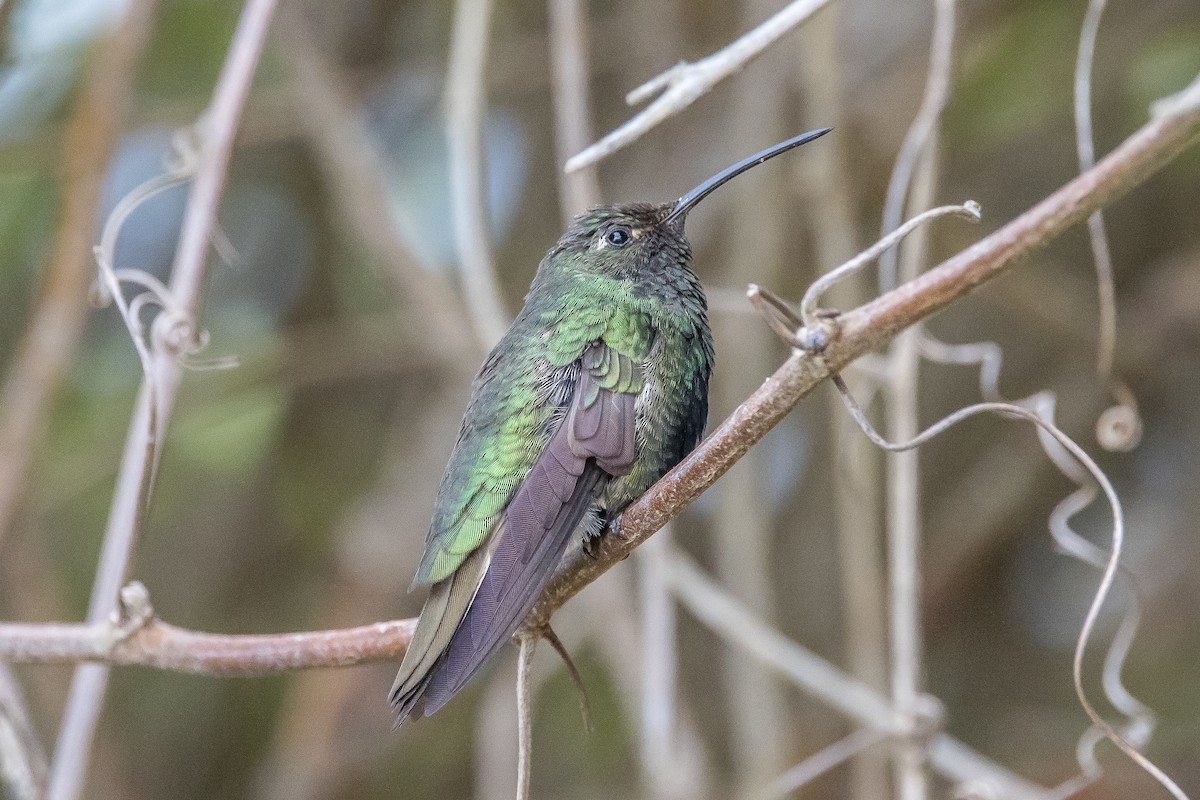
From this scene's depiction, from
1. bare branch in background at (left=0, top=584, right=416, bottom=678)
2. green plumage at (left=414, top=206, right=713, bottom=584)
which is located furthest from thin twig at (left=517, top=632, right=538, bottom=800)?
green plumage at (left=414, top=206, right=713, bottom=584)

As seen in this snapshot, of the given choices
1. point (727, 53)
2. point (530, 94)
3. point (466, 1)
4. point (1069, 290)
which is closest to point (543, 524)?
point (727, 53)

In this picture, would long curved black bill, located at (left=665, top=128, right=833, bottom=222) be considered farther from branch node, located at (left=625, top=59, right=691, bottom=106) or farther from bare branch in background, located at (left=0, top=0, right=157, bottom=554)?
bare branch in background, located at (left=0, top=0, right=157, bottom=554)

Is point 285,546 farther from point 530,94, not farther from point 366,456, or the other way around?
point 530,94

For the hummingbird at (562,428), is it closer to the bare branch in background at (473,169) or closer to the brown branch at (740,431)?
the brown branch at (740,431)

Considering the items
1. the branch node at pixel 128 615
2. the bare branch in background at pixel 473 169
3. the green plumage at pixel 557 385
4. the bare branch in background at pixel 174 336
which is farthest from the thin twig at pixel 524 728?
the bare branch in background at pixel 473 169

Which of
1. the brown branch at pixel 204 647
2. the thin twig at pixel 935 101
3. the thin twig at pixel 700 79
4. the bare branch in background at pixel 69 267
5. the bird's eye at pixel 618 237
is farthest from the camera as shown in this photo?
the bare branch in background at pixel 69 267

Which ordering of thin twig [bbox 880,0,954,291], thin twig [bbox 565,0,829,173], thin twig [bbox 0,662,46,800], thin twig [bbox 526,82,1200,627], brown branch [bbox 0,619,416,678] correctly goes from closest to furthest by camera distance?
thin twig [bbox 526,82,1200,627] < thin twig [bbox 565,0,829,173] < brown branch [bbox 0,619,416,678] < thin twig [bbox 0,662,46,800] < thin twig [bbox 880,0,954,291]
